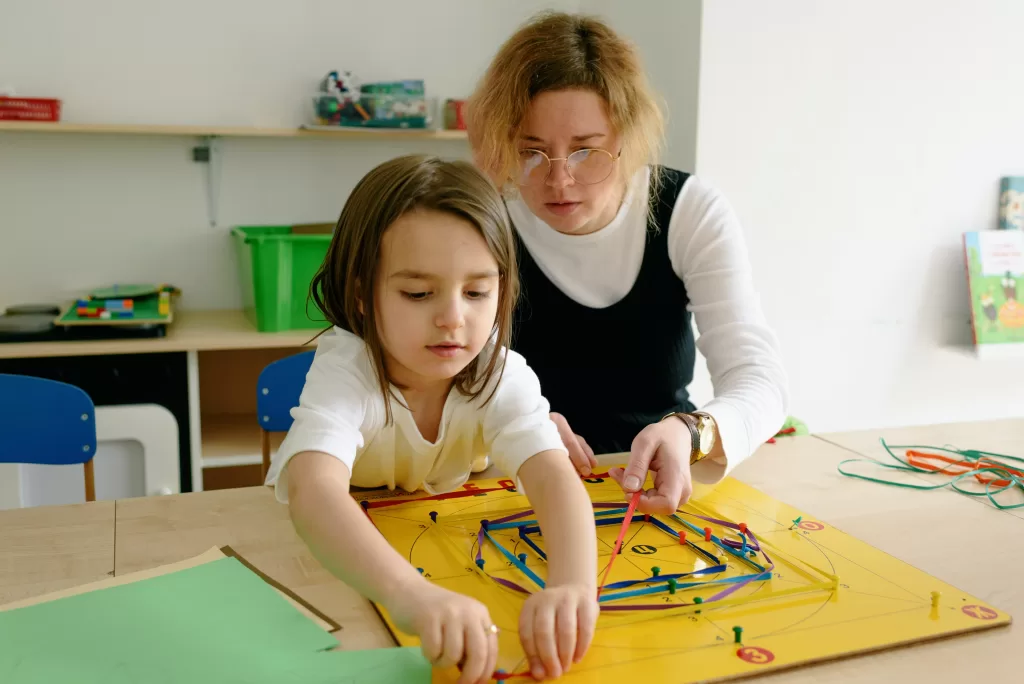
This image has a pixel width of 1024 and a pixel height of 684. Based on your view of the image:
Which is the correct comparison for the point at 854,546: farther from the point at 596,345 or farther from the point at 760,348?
the point at 596,345

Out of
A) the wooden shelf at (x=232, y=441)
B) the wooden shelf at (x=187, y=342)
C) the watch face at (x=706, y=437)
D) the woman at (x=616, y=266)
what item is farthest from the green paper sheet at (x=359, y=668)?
the wooden shelf at (x=232, y=441)

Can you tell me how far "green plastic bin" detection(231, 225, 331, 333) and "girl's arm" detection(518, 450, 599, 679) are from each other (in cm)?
138

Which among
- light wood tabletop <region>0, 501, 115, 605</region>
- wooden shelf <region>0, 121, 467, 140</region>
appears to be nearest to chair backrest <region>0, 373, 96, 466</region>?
light wood tabletop <region>0, 501, 115, 605</region>

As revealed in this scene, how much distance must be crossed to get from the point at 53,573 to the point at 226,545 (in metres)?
0.15

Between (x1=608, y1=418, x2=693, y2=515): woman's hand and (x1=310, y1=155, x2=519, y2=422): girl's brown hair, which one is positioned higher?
(x1=310, y1=155, x2=519, y2=422): girl's brown hair

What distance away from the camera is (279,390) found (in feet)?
5.18

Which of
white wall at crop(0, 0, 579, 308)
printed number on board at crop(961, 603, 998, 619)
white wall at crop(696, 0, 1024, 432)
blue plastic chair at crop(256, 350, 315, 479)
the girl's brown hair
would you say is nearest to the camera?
printed number on board at crop(961, 603, 998, 619)

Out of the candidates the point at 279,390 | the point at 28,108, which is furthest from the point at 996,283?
the point at 28,108

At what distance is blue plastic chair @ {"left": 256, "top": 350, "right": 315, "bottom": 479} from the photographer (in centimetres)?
157

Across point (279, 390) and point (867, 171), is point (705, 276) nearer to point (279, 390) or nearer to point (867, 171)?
point (279, 390)

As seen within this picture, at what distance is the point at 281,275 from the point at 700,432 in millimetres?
1399

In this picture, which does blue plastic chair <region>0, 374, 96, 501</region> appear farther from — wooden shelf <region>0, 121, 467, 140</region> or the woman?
wooden shelf <region>0, 121, 467, 140</region>

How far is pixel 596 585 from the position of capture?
0.77 meters

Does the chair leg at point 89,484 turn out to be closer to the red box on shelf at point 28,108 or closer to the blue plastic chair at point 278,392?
the blue plastic chair at point 278,392
